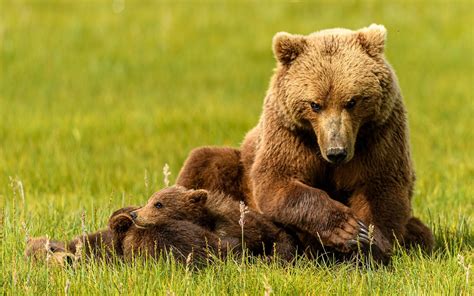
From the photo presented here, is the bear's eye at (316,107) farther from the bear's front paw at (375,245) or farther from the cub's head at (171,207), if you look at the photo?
the cub's head at (171,207)

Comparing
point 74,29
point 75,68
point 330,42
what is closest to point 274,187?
point 330,42

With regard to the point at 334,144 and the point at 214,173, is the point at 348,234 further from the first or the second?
the point at 214,173

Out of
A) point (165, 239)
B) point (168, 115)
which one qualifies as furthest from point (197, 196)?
point (168, 115)

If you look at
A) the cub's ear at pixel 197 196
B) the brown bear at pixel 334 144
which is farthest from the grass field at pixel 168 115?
the cub's ear at pixel 197 196

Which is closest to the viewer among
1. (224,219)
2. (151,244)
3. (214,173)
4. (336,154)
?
(151,244)

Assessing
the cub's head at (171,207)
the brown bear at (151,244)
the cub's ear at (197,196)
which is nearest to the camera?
the brown bear at (151,244)

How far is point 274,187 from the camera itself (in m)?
6.51

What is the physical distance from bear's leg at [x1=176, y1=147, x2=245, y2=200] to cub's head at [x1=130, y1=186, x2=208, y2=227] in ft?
2.64

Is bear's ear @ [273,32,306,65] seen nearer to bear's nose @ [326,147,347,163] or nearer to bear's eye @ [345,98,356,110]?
bear's eye @ [345,98,356,110]

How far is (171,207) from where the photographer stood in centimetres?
619

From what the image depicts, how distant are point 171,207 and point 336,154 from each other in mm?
1078

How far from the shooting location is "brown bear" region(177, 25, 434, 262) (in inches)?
246

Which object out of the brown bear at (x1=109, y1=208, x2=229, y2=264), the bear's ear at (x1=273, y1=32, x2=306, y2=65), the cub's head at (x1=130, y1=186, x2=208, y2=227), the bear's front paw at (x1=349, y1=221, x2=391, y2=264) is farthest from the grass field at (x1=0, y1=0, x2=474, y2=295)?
the bear's ear at (x1=273, y1=32, x2=306, y2=65)

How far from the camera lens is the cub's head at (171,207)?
599cm
